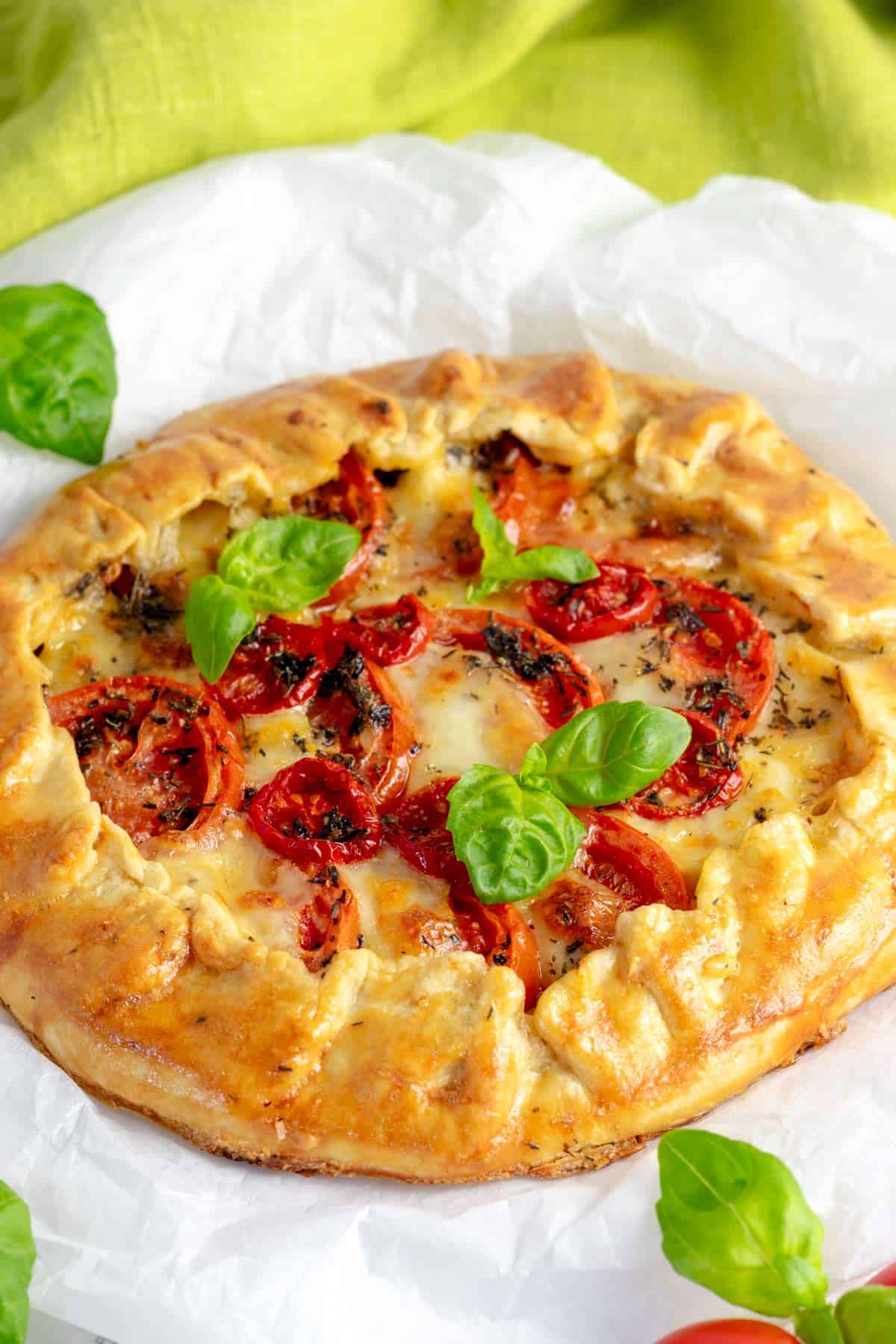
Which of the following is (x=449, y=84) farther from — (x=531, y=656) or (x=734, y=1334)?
(x=734, y=1334)

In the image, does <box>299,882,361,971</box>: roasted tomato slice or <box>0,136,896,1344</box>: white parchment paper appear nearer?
<box>299,882,361,971</box>: roasted tomato slice

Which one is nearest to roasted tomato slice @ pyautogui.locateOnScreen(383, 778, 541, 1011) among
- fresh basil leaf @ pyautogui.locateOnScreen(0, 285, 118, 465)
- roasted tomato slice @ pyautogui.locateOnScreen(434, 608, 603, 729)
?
roasted tomato slice @ pyautogui.locateOnScreen(434, 608, 603, 729)

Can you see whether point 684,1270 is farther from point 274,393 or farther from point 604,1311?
point 274,393

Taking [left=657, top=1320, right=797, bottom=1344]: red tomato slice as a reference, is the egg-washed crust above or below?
above

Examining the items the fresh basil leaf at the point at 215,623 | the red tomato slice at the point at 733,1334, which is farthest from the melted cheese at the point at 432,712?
the red tomato slice at the point at 733,1334

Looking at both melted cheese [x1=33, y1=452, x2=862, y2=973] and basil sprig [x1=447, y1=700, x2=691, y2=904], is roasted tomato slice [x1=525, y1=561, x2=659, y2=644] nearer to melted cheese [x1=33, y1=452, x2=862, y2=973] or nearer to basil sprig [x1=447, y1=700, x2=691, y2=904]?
melted cheese [x1=33, y1=452, x2=862, y2=973]

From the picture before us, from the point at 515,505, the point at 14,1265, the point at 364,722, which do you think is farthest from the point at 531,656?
the point at 14,1265
